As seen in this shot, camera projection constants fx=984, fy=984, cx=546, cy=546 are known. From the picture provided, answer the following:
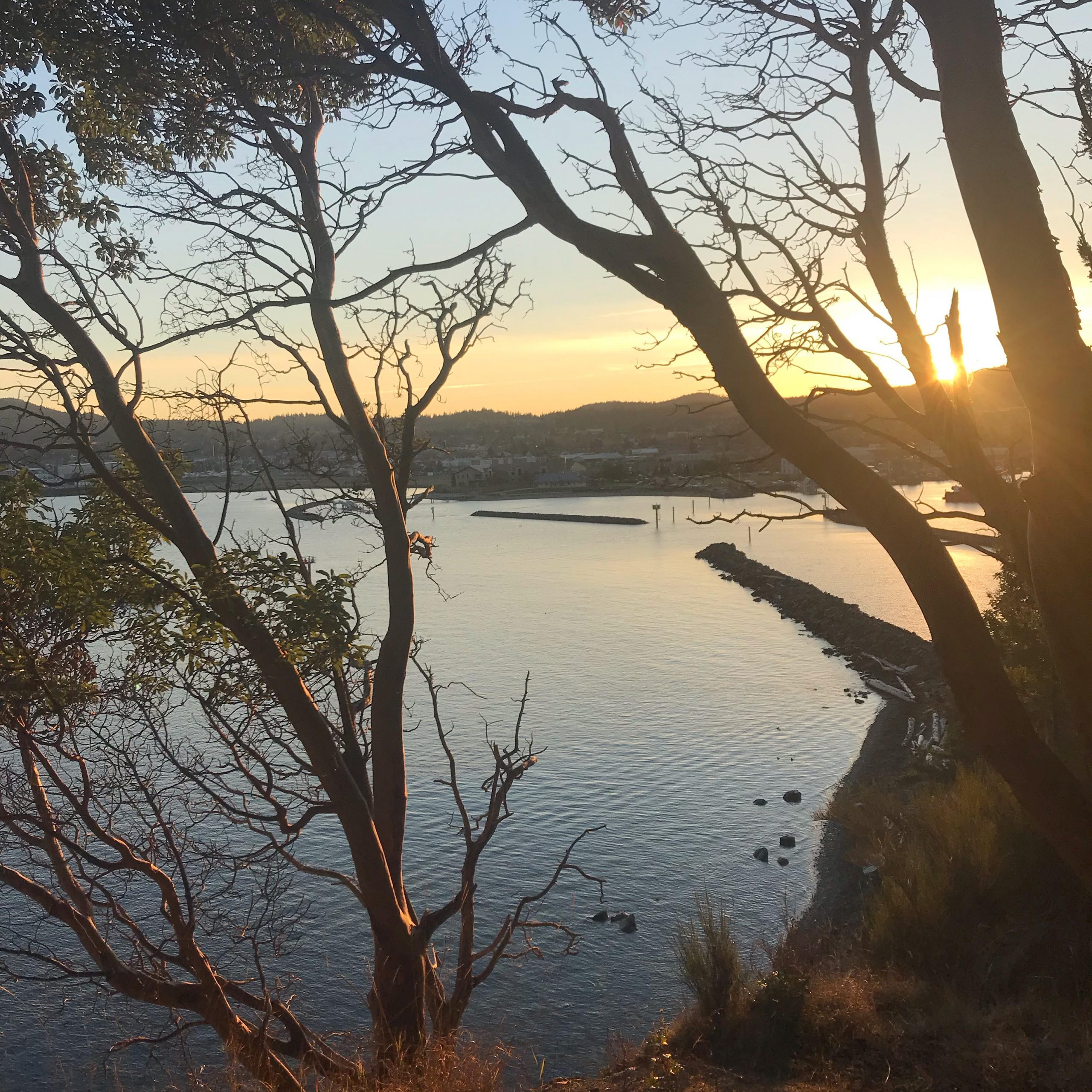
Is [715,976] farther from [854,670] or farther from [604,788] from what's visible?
[854,670]

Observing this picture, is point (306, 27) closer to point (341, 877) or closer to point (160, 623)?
point (160, 623)

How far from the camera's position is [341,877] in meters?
6.96

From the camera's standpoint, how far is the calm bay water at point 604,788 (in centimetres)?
1011

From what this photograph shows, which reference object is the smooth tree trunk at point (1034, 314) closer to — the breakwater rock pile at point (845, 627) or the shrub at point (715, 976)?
the shrub at point (715, 976)

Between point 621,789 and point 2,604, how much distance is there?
12.3 m

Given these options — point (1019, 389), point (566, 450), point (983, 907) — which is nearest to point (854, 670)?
point (983, 907)

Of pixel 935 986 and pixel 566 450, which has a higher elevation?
pixel 566 450

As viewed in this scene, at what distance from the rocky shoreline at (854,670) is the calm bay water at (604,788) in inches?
13.3

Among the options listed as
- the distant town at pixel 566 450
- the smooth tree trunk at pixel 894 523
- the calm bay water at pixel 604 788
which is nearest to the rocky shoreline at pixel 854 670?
the calm bay water at pixel 604 788

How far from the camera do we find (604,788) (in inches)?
629

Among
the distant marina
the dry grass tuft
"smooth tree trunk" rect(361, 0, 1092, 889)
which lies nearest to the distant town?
"smooth tree trunk" rect(361, 0, 1092, 889)

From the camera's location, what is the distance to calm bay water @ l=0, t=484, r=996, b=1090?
33.2 ft

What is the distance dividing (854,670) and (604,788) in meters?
11.7

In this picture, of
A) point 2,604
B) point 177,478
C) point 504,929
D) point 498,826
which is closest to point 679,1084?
point 504,929
